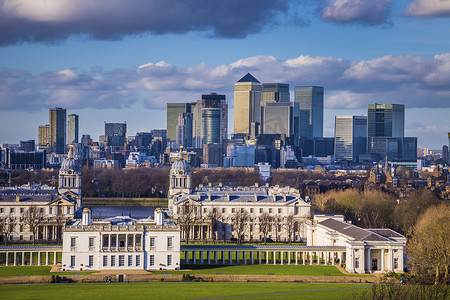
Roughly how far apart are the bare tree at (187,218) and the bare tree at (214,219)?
72.5 inches

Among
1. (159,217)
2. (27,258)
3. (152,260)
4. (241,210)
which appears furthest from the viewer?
(241,210)

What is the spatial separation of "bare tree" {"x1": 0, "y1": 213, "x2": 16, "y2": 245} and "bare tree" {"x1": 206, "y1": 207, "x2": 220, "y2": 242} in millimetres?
23439

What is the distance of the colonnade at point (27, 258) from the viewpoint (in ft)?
281

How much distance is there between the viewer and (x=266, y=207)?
4894 inches

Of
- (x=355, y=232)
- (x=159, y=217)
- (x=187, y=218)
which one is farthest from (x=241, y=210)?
(x=159, y=217)

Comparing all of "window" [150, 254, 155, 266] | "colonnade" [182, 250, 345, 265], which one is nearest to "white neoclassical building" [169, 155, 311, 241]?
"colonnade" [182, 250, 345, 265]

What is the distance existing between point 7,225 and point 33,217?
4604mm

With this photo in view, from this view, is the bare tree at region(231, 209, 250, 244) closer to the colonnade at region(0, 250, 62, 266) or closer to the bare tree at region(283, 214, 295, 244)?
the bare tree at region(283, 214, 295, 244)

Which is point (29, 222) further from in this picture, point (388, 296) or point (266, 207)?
point (388, 296)

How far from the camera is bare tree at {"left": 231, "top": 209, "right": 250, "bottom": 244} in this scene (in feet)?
379

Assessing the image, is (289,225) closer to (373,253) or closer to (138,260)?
(373,253)

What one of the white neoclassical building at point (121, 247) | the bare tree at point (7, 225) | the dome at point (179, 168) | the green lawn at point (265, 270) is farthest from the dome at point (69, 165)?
the green lawn at point (265, 270)

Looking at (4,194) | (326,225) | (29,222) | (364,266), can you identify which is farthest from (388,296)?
(4,194)

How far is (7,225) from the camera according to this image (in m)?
115
